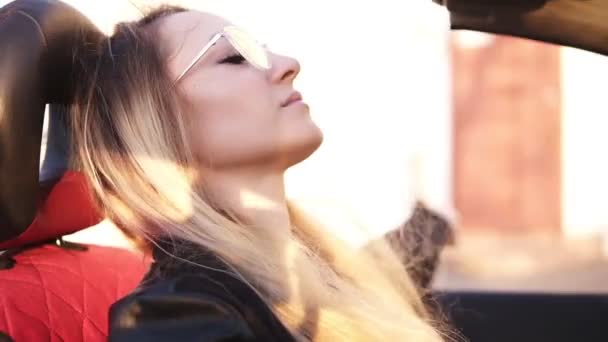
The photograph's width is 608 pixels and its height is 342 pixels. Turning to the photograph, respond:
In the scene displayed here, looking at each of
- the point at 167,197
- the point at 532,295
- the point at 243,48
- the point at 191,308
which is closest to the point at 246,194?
the point at 167,197

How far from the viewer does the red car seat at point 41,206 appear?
1.24 meters

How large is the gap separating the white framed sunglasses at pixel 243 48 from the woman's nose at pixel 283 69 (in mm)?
20

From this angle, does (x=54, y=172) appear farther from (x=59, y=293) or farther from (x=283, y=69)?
(x=283, y=69)

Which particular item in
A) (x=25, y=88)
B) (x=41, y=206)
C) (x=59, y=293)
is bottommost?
(x=59, y=293)

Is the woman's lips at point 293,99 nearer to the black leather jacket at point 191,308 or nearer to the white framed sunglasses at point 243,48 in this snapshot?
the white framed sunglasses at point 243,48

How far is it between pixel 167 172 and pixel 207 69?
182 millimetres

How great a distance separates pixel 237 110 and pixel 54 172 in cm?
35

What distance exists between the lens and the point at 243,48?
1421 mm

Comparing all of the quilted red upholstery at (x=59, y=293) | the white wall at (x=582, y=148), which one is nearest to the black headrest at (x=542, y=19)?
the quilted red upholstery at (x=59, y=293)

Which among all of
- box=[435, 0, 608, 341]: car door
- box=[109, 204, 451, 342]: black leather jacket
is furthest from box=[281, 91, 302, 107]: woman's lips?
box=[435, 0, 608, 341]: car door

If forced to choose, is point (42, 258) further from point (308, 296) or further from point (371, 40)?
point (371, 40)

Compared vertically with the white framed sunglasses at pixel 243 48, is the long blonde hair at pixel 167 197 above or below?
below

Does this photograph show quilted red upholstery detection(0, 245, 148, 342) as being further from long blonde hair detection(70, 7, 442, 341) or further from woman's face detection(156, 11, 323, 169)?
woman's face detection(156, 11, 323, 169)

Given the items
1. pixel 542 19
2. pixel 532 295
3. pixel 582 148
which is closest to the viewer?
pixel 542 19
